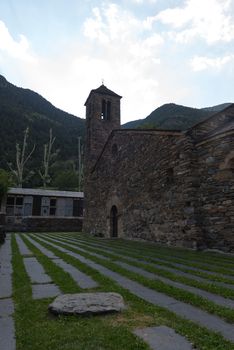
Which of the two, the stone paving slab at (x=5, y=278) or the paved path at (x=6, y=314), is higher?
the stone paving slab at (x=5, y=278)

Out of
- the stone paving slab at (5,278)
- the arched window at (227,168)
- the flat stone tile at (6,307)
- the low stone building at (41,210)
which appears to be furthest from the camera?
the low stone building at (41,210)

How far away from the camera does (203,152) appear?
8.97m

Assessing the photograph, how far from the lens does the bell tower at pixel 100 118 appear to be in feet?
70.0

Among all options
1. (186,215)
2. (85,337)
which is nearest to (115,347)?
(85,337)

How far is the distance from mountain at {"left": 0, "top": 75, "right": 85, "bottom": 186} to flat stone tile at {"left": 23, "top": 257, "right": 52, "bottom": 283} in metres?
43.7

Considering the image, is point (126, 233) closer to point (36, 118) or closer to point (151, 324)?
point (151, 324)

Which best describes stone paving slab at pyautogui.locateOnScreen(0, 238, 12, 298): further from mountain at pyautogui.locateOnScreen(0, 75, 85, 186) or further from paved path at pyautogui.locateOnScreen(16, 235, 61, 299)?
mountain at pyautogui.locateOnScreen(0, 75, 85, 186)

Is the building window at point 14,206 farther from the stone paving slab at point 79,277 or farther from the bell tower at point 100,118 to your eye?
the stone paving slab at point 79,277

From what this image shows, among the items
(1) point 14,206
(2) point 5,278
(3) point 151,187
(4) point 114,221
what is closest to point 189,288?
(2) point 5,278

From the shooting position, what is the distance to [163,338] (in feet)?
7.23

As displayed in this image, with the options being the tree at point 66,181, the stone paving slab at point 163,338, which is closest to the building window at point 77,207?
the tree at point 66,181

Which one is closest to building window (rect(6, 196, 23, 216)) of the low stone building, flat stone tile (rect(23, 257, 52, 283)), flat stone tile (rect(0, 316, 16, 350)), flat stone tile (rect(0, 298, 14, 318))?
the low stone building

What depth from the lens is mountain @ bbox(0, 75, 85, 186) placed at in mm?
51731

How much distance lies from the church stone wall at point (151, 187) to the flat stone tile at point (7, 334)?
270 inches
